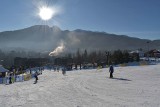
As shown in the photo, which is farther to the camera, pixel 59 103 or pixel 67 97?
pixel 67 97

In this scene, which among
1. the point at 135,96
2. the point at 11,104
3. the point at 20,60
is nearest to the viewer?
the point at 11,104

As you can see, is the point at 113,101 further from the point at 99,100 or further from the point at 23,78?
the point at 23,78

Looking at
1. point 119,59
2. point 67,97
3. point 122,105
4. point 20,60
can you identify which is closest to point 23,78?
point 67,97

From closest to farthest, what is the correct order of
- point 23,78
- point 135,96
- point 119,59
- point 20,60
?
1. point 135,96
2. point 23,78
3. point 119,59
4. point 20,60

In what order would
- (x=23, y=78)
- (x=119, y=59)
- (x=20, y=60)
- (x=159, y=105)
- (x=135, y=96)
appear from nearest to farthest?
(x=159, y=105)
(x=135, y=96)
(x=23, y=78)
(x=119, y=59)
(x=20, y=60)

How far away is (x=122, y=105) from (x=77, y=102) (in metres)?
2.27

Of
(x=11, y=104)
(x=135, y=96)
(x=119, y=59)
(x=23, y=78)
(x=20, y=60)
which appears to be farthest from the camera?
(x=20, y=60)

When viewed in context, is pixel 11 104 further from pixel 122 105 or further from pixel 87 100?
pixel 122 105

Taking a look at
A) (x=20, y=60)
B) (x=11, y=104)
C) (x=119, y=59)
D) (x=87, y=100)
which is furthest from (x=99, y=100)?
(x=20, y=60)

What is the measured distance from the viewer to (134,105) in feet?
40.7

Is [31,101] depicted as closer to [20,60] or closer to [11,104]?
[11,104]

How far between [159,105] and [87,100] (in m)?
3.66

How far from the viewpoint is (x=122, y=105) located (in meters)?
12.5

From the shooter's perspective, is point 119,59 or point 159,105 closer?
point 159,105
